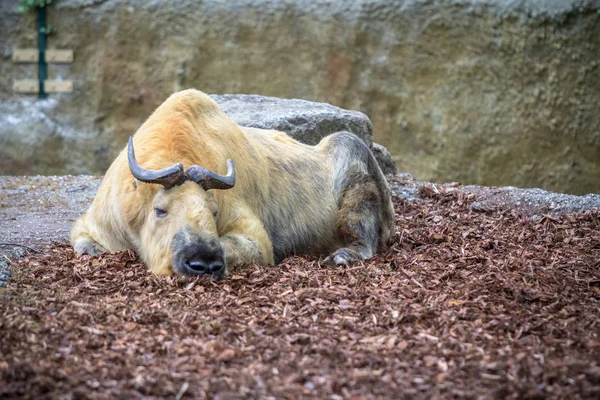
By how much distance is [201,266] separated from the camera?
533 centimetres

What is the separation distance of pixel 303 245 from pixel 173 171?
5.72 feet

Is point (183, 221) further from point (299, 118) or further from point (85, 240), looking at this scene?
point (299, 118)

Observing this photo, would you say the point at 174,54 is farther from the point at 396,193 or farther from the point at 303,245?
the point at 303,245

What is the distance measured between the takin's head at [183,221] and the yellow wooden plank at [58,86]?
8065 millimetres

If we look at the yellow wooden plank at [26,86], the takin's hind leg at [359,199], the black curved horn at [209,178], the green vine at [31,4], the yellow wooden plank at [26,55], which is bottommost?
the yellow wooden plank at [26,86]

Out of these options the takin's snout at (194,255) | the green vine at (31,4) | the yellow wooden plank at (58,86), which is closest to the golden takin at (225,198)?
the takin's snout at (194,255)

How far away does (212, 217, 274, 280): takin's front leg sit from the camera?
5633mm

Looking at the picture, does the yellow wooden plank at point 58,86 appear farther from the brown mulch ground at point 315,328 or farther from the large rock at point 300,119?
the brown mulch ground at point 315,328

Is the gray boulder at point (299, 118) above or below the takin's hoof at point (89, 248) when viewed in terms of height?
above

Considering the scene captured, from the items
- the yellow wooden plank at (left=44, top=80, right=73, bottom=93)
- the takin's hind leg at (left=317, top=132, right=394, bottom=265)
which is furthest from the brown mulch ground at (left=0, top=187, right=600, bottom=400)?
the yellow wooden plank at (left=44, top=80, right=73, bottom=93)

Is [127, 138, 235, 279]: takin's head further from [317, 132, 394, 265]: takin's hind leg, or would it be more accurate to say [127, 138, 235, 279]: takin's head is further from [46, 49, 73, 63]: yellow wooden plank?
[46, 49, 73, 63]: yellow wooden plank

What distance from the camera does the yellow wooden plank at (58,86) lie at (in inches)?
509

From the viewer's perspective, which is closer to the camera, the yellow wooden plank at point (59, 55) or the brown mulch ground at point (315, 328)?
the brown mulch ground at point (315, 328)

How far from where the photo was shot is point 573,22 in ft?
40.0
